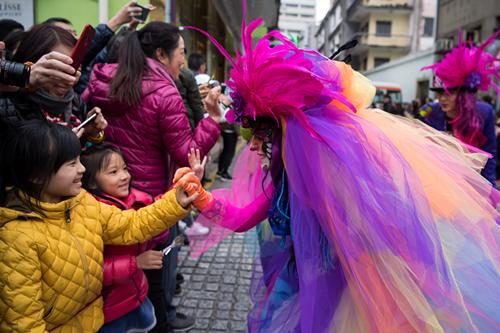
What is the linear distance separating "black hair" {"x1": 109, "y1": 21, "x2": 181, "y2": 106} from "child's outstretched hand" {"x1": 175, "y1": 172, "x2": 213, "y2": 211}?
65 centimetres

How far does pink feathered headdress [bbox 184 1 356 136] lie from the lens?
133cm

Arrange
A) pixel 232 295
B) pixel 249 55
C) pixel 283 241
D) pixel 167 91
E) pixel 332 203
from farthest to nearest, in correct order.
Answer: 1. pixel 232 295
2. pixel 167 91
3. pixel 283 241
4. pixel 249 55
5. pixel 332 203

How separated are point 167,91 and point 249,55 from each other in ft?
2.96

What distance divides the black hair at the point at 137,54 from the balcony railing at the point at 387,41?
36.4 meters

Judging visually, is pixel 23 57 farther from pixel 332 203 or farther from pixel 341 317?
pixel 341 317

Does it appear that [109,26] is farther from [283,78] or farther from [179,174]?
[283,78]

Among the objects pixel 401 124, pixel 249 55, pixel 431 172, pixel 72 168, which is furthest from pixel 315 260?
pixel 72 168

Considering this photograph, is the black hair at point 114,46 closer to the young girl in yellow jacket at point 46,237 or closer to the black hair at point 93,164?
the black hair at point 93,164

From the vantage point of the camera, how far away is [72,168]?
1.57 meters

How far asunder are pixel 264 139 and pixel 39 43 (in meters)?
1.09

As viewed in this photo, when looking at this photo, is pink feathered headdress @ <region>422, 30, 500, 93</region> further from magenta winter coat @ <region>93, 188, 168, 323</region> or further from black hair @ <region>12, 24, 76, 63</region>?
black hair @ <region>12, 24, 76, 63</region>

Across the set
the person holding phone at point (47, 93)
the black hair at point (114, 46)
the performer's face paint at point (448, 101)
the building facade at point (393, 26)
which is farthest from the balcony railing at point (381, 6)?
the person holding phone at point (47, 93)

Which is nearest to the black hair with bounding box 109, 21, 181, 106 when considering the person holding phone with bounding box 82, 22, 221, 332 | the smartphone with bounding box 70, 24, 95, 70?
the person holding phone with bounding box 82, 22, 221, 332

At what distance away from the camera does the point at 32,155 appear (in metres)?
1.50
